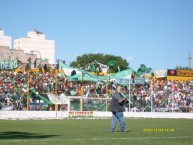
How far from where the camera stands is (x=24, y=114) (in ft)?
111

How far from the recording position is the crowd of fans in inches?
1345

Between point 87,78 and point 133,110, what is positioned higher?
point 87,78

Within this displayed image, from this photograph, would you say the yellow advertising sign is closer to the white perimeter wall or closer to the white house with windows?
the white perimeter wall

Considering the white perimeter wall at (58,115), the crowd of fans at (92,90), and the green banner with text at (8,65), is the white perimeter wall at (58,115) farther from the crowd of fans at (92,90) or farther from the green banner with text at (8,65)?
the green banner with text at (8,65)

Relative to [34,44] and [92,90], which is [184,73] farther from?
[34,44]

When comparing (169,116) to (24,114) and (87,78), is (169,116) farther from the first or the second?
(24,114)

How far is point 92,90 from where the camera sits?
38562mm

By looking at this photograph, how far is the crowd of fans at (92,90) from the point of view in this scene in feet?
112

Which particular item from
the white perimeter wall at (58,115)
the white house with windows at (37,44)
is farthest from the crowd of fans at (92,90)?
the white house with windows at (37,44)

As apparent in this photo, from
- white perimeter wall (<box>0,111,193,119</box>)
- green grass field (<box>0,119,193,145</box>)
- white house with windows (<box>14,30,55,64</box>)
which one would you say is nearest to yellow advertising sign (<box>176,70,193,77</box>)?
white perimeter wall (<box>0,111,193,119</box>)

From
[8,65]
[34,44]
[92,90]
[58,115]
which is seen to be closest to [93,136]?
[58,115]

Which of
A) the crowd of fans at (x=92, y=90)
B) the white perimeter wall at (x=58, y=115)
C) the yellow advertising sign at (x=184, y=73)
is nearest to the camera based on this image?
the white perimeter wall at (x=58, y=115)

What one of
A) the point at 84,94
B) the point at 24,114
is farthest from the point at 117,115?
the point at 84,94

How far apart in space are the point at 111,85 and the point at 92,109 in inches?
126
